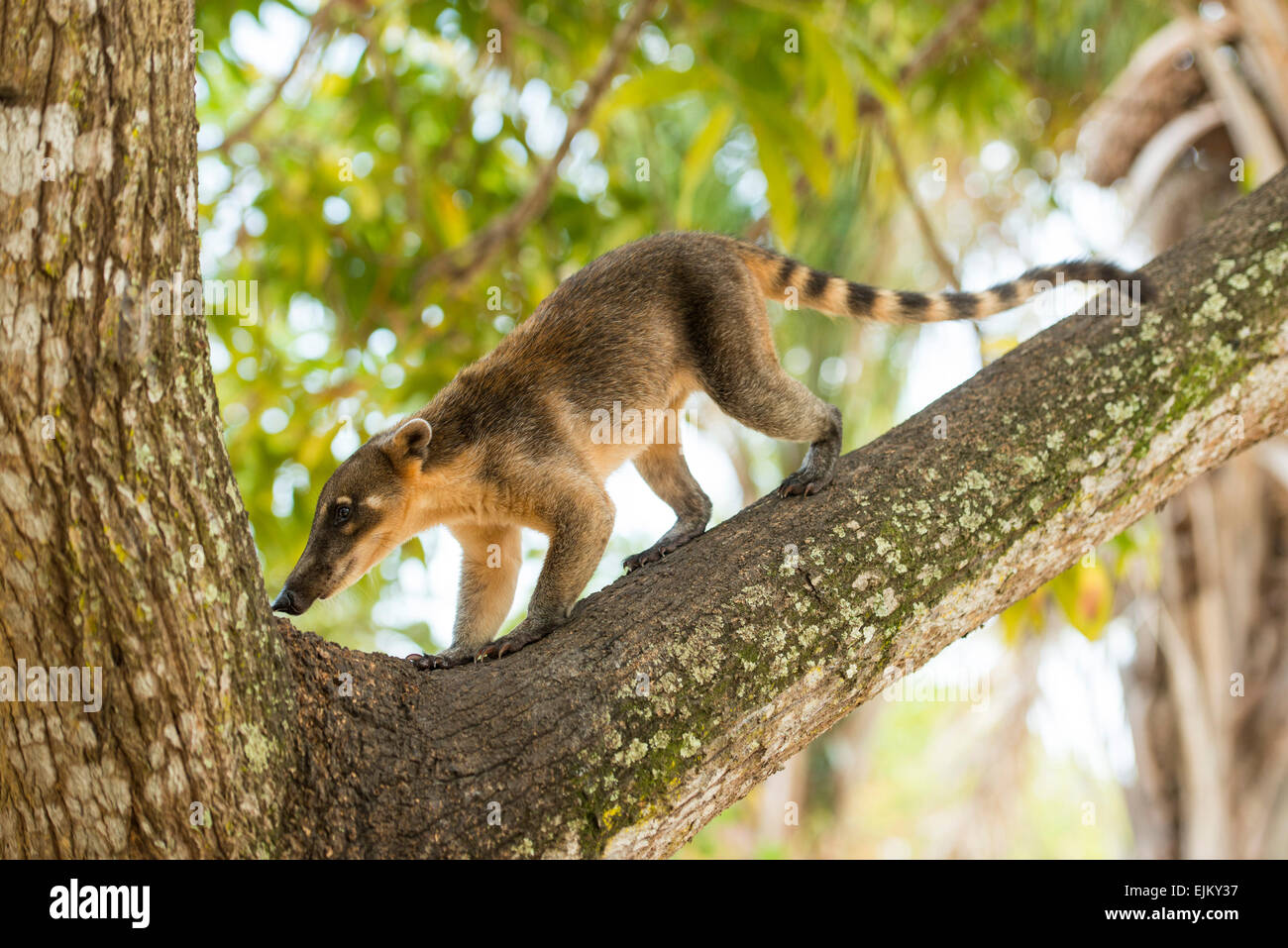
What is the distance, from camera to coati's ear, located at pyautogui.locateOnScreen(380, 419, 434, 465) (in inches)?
184

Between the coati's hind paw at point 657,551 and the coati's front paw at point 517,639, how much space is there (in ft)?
1.86

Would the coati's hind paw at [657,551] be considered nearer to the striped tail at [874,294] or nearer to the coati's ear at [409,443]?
the coati's ear at [409,443]

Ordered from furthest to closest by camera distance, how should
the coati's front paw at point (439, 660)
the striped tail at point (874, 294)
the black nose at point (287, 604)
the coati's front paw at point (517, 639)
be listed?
the striped tail at point (874, 294) < the black nose at point (287, 604) < the coati's front paw at point (439, 660) < the coati's front paw at point (517, 639)

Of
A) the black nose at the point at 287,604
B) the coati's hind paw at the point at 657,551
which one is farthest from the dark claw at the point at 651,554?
the black nose at the point at 287,604

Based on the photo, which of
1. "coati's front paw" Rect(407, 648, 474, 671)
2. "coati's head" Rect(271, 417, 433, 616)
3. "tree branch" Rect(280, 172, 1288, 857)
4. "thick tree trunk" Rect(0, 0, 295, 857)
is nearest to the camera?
"thick tree trunk" Rect(0, 0, 295, 857)

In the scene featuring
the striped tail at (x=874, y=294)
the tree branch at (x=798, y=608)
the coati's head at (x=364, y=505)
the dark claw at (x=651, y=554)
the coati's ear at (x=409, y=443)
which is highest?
the striped tail at (x=874, y=294)

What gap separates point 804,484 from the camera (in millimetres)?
4137

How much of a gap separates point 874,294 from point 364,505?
256 cm

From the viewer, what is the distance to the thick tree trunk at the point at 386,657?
2.44m

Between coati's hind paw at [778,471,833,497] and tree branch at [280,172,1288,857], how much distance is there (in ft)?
0.27

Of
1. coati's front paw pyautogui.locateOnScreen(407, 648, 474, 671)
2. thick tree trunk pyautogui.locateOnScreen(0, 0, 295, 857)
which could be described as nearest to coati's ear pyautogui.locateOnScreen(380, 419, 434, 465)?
coati's front paw pyautogui.locateOnScreen(407, 648, 474, 671)

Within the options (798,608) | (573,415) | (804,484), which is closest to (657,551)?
(573,415)

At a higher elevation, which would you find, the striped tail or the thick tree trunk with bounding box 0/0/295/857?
the striped tail

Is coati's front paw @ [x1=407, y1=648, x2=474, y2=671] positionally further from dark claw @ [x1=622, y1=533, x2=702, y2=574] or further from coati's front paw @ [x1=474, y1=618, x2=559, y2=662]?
dark claw @ [x1=622, y1=533, x2=702, y2=574]
